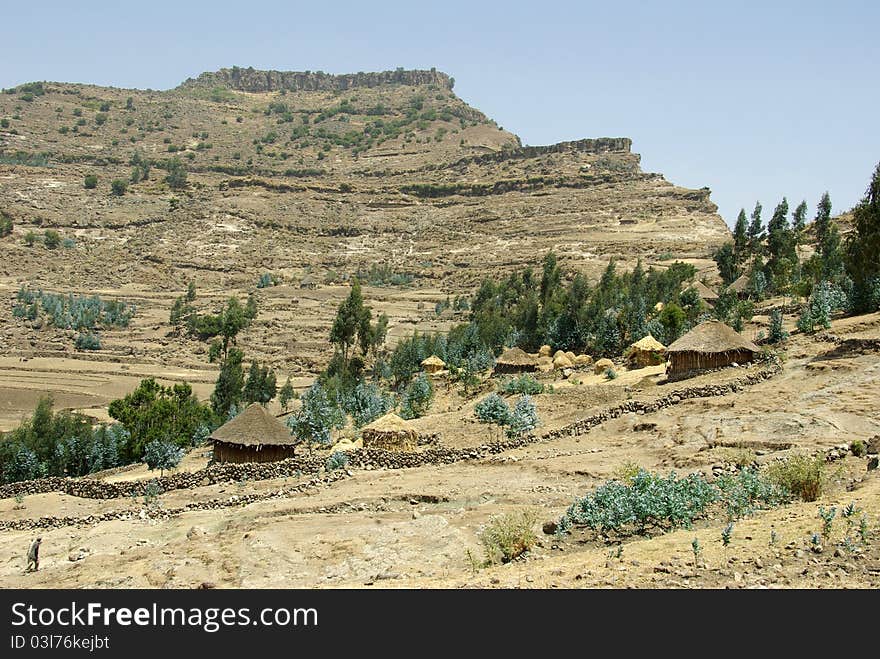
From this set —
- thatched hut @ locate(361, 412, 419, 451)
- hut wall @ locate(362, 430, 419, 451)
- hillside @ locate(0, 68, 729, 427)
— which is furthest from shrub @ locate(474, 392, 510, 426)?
hillside @ locate(0, 68, 729, 427)

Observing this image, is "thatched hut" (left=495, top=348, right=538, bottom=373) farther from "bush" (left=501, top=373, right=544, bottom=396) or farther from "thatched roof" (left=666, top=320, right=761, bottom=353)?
"thatched roof" (left=666, top=320, right=761, bottom=353)

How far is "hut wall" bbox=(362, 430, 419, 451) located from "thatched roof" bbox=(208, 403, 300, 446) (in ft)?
8.42

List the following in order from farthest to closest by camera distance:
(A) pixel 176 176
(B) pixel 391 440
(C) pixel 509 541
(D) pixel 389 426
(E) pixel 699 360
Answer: (A) pixel 176 176, (E) pixel 699 360, (D) pixel 389 426, (B) pixel 391 440, (C) pixel 509 541

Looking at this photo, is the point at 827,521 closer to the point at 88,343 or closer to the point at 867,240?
the point at 867,240

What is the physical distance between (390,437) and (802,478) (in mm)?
12289

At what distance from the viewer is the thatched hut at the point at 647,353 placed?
30.7 metres

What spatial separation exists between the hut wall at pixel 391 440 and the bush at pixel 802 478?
446 inches

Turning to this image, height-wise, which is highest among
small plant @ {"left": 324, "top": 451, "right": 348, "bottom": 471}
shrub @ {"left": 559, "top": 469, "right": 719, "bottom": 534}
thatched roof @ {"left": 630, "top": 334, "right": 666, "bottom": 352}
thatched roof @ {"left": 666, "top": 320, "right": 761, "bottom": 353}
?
thatched roof @ {"left": 666, "top": 320, "right": 761, "bottom": 353}

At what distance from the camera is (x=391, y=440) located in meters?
22.2

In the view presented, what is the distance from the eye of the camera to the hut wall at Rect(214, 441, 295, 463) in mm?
22922

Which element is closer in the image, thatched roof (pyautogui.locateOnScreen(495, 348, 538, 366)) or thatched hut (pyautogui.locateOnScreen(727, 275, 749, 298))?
thatched roof (pyautogui.locateOnScreen(495, 348, 538, 366))

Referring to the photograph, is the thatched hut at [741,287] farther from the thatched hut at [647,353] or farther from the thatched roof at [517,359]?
the thatched roof at [517,359]

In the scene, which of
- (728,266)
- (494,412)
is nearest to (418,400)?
(494,412)

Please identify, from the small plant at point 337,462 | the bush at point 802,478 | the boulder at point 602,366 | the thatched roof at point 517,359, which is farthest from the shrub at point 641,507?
the thatched roof at point 517,359
